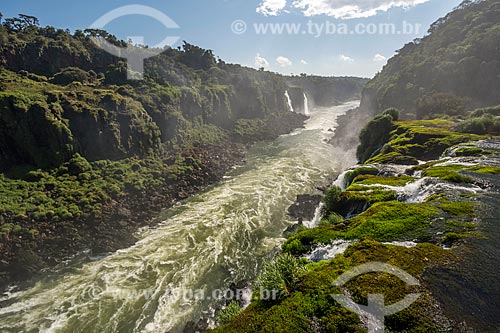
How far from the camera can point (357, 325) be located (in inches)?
371

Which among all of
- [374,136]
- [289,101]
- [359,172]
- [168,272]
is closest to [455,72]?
[374,136]

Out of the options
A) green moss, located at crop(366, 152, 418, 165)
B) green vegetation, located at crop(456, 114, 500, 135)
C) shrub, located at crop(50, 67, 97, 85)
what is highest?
shrub, located at crop(50, 67, 97, 85)

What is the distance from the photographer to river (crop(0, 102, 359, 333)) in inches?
840

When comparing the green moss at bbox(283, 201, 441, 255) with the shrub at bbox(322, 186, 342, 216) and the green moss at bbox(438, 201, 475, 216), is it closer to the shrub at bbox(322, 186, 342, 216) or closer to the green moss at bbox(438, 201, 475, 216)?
the green moss at bbox(438, 201, 475, 216)

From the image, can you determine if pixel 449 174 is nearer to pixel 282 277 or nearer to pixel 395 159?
pixel 395 159

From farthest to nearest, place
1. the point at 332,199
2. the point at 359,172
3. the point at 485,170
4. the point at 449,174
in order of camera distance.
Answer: the point at 359,172 < the point at 332,199 < the point at 485,170 < the point at 449,174

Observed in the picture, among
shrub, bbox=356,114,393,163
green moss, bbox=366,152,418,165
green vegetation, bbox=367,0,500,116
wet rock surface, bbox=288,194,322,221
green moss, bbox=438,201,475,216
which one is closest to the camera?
green moss, bbox=438,201,475,216

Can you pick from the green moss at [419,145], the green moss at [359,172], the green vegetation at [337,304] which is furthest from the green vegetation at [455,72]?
the green vegetation at [337,304]

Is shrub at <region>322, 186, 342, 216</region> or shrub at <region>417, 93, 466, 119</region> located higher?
shrub at <region>417, 93, 466, 119</region>

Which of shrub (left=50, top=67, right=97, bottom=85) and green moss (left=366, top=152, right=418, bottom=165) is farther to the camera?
shrub (left=50, top=67, right=97, bottom=85)

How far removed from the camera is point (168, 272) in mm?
26359

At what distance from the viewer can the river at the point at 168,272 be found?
21.3 metres

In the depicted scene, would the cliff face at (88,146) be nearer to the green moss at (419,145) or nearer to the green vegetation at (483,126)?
the green moss at (419,145)

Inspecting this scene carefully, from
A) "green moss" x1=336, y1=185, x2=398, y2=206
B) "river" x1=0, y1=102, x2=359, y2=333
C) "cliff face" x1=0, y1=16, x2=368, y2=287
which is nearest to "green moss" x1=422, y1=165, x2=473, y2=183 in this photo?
"green moss" x1=336, y1=185, x2=398, y2=206
